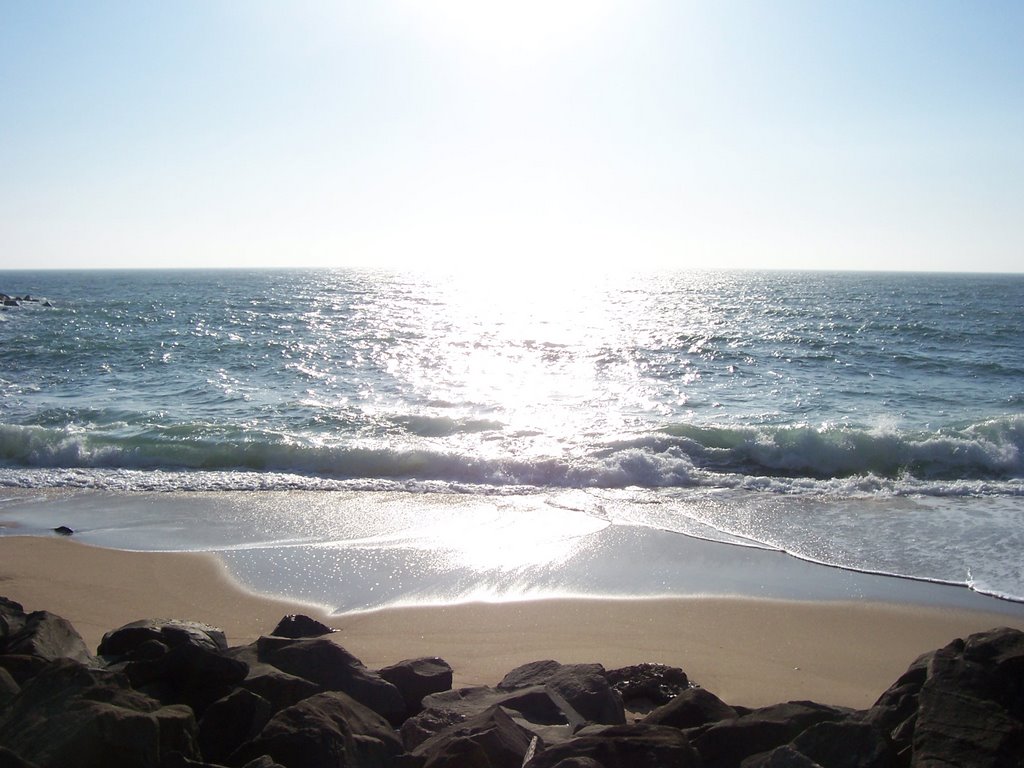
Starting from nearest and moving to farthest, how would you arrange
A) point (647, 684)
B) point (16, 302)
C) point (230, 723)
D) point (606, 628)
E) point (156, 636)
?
point (230, 723) → point (156, 636) → point (647, 684) → point (606, 628) → point (16, 302)

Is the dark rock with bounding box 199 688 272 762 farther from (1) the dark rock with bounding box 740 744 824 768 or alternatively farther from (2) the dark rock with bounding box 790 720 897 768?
(2) the dark rock with bounding box 790 720 897 768

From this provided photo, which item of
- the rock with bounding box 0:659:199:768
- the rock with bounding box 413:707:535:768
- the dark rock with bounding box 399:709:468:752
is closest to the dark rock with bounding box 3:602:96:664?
the rock with bounding box 0:659:199:768

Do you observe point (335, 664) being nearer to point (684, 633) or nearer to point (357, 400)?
point (684, 633)

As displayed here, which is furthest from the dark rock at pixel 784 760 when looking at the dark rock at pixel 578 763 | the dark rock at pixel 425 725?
the dark rock at pixel 425 725

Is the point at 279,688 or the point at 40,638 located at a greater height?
the point at 40,638

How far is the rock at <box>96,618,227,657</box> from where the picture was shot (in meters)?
4.74

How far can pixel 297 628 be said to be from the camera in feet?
18.6

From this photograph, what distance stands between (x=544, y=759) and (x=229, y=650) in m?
2.26

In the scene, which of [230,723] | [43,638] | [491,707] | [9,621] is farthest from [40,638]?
[491,707]

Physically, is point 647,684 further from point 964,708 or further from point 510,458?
point 510,458

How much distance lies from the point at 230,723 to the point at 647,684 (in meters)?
2.54

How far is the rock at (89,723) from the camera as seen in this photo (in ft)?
11.5

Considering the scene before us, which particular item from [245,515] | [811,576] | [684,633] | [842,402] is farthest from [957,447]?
[245,515]

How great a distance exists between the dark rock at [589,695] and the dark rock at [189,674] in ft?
5.75
